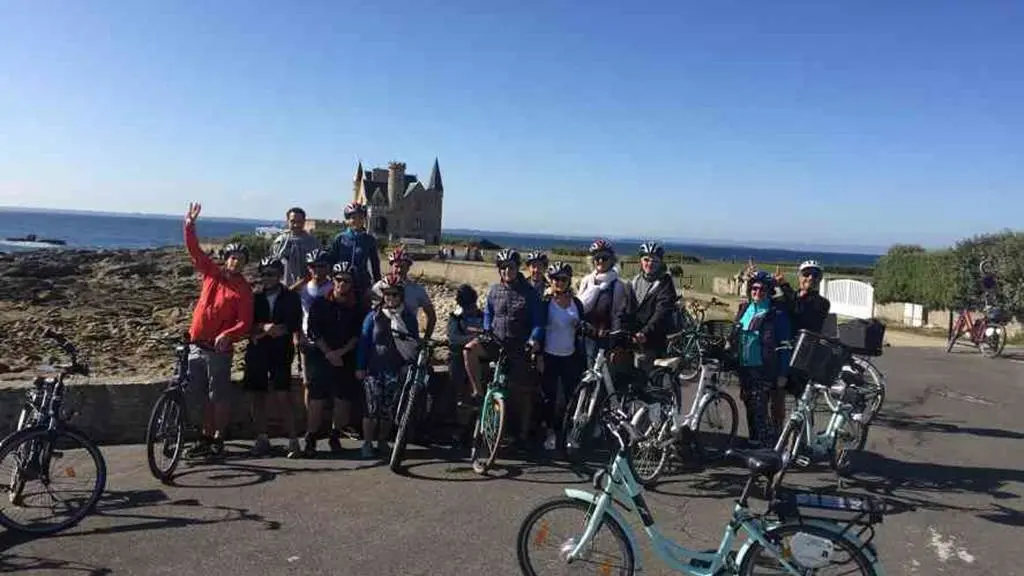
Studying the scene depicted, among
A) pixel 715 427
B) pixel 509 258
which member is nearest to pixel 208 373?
pixel 509 258

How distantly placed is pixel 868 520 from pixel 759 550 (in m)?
0.53

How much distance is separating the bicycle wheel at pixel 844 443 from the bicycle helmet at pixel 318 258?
4.92 meters

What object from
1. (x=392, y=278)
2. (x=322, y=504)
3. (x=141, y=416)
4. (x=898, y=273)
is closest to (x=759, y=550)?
(x=322, y=504)

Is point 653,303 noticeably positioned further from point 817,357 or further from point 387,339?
point 387,339

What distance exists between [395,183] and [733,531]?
314ft

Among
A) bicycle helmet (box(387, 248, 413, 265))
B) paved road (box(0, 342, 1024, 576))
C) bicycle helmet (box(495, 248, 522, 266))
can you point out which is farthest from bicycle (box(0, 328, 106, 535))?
bicycle helmet (box(495, 248, 522, 266))

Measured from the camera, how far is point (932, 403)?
11.0m

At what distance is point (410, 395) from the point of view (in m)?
6.64

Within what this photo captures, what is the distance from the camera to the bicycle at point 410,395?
659cm

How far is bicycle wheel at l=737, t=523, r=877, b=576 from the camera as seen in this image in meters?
3.69

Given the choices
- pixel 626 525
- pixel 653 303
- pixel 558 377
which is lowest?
pixel 626 525

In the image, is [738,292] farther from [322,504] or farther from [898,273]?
[322,504]

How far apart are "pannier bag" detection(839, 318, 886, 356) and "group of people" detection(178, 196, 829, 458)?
69 cm

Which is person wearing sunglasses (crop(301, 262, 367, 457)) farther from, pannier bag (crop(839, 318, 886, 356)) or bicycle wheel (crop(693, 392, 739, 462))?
pannier bag (crop(839, 318, 886, 356))
